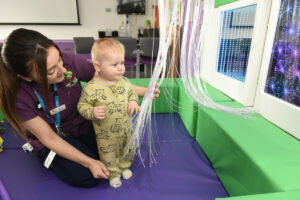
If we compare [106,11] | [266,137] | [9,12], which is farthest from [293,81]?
[9,12]

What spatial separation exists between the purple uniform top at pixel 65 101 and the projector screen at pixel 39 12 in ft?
13.5

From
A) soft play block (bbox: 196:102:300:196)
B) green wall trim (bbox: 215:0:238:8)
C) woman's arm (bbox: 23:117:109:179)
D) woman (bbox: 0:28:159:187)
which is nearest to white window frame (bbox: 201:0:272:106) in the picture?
green wall trim (bbox: 215:0:238:8)

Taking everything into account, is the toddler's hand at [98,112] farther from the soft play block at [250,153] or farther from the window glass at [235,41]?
the window glass at [235,41]

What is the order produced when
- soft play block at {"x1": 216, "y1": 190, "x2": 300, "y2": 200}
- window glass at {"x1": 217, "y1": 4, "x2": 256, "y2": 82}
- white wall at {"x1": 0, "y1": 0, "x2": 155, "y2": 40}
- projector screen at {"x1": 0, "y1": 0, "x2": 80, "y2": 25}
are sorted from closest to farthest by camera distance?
soft play block at {"x1": 216, "y1": 190, "x2": 300, "y2": 200} < window glass at {"x1": 217, "y1": 4, "x2": 256, "y2": 82} < projector screen at {"x1": 0, "y1": 0, "x2": 80, "y2": 25} < white wall at {"x1": 0, "y1": 0, "x2": 155, "y2": 40}

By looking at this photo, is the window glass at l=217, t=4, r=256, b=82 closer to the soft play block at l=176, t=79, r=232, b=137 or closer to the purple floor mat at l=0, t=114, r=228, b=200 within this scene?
the soft play block at l=176, t=79, r=232, b=137

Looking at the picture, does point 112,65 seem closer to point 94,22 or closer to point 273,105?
point 273,105

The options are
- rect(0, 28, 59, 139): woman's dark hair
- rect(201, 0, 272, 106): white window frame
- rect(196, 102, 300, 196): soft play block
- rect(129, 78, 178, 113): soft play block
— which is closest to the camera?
rect(196, 102, 300, 196): soft play block

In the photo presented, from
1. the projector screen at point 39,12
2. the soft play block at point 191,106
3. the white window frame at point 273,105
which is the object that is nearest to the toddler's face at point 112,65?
the soft play block at point 191,106

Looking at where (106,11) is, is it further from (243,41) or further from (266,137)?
(266,137)

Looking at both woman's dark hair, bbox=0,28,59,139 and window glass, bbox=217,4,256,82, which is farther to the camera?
window glass, bbox=217,4,256,82

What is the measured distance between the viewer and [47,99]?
1045 mm

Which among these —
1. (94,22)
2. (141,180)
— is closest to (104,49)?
(141,180)

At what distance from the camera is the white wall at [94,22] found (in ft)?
15.9

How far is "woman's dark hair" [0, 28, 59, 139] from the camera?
0.89 meters
